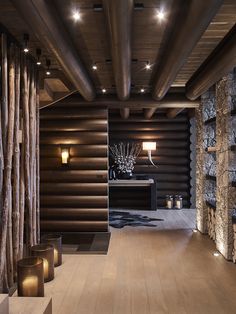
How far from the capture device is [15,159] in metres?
3.85

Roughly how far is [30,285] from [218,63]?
3.43m

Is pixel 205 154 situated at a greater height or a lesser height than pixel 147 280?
greater

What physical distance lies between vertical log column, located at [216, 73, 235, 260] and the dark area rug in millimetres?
2492

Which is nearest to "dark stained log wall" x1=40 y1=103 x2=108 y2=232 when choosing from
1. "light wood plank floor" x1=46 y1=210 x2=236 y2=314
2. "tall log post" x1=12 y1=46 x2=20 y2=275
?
"light wood plank floor" x1=46 y1=210 x2=236 y2=314

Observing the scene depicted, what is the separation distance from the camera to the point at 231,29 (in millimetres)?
3443

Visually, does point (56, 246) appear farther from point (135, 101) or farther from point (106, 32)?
point (135, 101)

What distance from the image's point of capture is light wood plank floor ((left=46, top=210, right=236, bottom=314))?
3.45m

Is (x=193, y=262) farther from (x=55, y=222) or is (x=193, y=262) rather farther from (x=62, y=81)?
(x=62, y=81)

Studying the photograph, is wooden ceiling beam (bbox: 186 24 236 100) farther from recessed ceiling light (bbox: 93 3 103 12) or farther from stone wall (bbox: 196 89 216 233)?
recessed ceiling light (bbox: 93 3 103 12)

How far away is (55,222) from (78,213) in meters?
0.54

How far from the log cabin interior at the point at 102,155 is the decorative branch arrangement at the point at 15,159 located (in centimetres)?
1

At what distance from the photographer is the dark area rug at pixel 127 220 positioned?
300 inches

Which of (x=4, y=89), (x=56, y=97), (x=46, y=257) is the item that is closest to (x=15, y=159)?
(x=4, y=89)

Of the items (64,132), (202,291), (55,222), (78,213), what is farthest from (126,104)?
(202,291)
